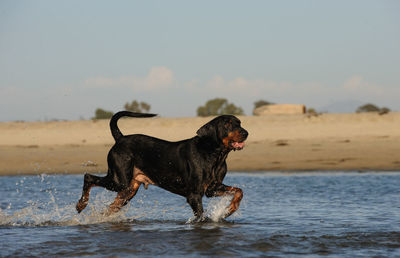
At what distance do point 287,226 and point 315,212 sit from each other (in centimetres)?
128

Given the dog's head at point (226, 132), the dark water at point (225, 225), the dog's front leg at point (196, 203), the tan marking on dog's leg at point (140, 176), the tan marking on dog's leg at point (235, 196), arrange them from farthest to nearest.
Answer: the tan marking on dog's leg at point (140, 176) < the tan marking on dog's leg at point (235, 196) < the dog's front leg at point (196, 203) < the dog's head at point (226, 132) < the dark water at point (225, 225)

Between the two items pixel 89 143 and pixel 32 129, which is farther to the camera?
pixel 32 129

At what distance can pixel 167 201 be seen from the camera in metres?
10.4

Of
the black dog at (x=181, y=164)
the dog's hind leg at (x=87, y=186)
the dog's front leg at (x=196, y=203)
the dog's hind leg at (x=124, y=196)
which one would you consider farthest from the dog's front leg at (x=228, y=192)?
the dog's hind leg at (x=87, y=186)

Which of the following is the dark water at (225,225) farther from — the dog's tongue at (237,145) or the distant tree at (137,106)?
the distant tree at (137,106)

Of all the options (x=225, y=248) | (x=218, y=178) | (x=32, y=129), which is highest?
(x=32, y=129)

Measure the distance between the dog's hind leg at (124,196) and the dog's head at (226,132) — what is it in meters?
1.27

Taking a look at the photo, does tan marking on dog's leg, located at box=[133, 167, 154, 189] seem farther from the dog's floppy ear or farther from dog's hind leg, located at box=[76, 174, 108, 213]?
the dog's floppy ear

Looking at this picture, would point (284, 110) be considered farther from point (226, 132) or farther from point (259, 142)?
point (226, 132)

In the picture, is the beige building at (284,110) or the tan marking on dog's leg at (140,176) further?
the beige building at (284,110)

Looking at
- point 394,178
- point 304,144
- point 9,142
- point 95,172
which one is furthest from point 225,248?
point 9,142

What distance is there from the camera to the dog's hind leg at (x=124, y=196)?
27.3 ft

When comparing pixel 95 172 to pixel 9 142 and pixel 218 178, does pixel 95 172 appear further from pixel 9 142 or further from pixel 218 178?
pixel 218 178

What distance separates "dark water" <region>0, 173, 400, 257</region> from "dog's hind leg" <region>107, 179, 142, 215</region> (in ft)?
0.35
